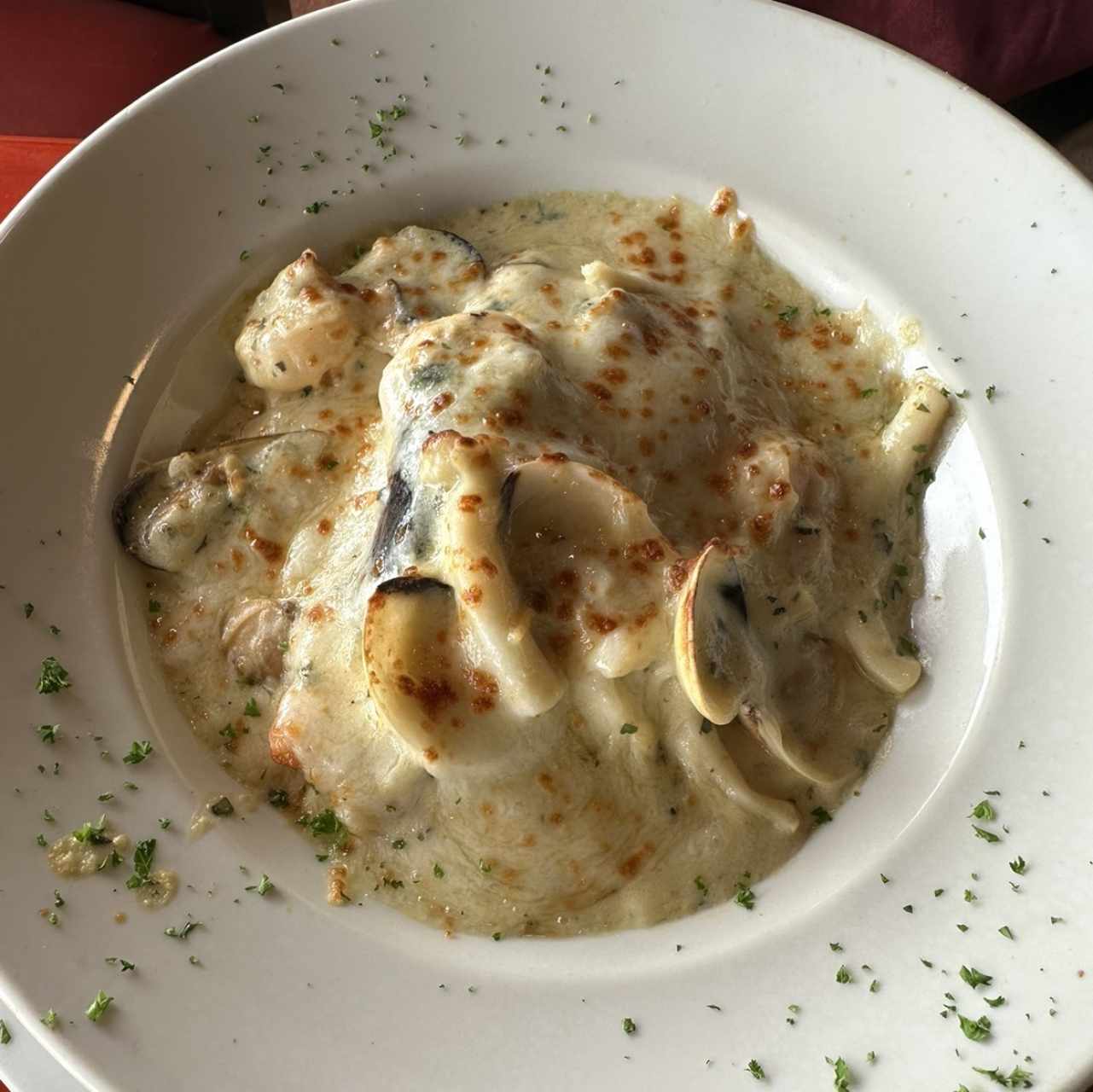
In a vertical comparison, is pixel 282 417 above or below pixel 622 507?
below

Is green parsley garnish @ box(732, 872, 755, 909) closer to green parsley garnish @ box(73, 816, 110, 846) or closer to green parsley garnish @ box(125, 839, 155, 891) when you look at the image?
green parsley garnish @ box(125, 839, 155, 891)

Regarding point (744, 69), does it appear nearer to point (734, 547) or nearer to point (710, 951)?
point (734, 547)

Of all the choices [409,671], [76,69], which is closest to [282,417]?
[409,671]

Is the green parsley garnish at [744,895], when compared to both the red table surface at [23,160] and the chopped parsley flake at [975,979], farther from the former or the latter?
the red table surface at [23,160]

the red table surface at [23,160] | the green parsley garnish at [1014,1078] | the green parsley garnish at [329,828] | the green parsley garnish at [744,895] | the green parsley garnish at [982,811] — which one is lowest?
the green parsley garnish at [329,828]

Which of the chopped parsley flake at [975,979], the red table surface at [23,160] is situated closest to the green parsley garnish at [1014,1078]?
the chopped parsley flake at [975,979]

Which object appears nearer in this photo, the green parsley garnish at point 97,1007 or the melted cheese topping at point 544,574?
the green parsley garnish at point 97,1007

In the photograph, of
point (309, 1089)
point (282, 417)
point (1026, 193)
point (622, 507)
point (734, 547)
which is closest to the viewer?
point (309, 1089)

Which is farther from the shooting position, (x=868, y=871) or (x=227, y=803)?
(x=227, y=803)
